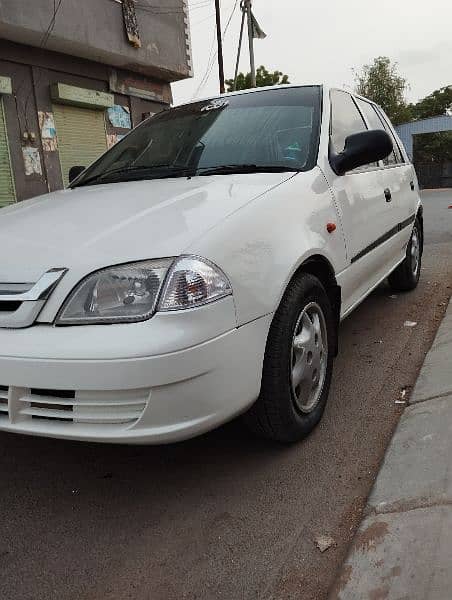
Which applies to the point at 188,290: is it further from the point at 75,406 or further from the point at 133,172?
the point at 133,172

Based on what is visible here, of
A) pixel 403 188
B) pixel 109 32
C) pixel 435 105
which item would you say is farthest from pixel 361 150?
pixel 435 105

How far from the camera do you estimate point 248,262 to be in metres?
2.06

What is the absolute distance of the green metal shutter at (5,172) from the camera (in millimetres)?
9500

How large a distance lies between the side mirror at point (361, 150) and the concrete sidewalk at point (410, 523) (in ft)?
4.27

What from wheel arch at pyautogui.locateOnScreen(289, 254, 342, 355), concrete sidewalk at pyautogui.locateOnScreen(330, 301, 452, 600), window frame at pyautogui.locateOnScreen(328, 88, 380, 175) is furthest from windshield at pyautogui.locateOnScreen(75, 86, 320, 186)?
concrete sidewalk at pyautogui.locateOnScreen(330, 301, 452, 600)

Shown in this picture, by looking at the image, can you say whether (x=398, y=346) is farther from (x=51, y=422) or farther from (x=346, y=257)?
(x=51, y=422)

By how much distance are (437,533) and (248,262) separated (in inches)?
42.8

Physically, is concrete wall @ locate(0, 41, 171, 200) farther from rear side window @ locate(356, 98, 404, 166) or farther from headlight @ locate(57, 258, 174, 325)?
headlight @ locate(57, 258, 174, 325)

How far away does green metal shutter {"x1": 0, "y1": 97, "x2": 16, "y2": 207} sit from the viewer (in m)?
9.50

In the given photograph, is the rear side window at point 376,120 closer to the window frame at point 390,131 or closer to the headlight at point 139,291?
the window frame at point 390,131

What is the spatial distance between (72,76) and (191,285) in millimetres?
10488

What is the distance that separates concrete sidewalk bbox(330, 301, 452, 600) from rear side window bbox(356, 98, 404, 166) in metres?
2.19

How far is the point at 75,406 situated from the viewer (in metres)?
1.88

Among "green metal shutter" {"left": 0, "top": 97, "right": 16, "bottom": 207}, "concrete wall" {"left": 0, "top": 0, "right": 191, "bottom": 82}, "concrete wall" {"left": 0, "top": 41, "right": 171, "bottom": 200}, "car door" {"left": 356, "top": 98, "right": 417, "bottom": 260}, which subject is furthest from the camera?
"concrete wall" {"left": 0, "top": 41, "right": 171, "bottom": 200}
